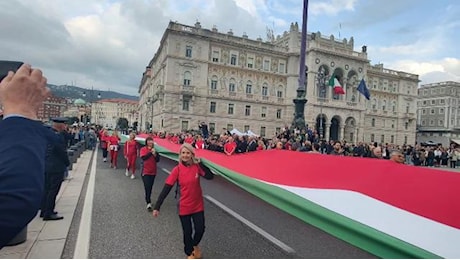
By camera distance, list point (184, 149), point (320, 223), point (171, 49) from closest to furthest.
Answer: point (320, 223)
point (184, 149)
point (171, 49)

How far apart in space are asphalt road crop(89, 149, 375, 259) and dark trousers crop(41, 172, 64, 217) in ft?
2.94

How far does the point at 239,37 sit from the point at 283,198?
62.0 metres

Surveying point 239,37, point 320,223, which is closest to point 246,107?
point 239,37

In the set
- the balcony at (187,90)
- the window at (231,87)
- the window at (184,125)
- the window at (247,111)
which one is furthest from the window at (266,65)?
the window at (184,125)

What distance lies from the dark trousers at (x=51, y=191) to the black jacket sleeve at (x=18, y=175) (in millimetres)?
6467

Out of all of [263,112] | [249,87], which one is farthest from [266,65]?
[263,112]

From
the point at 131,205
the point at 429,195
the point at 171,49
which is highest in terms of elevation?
the point at 171,49

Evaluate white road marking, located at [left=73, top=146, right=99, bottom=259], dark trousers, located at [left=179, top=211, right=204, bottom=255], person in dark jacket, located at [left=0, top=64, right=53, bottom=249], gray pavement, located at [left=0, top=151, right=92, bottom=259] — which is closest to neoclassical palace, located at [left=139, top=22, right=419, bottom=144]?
white road marking, located at [left=73, top=146, right=99, bottom=259]

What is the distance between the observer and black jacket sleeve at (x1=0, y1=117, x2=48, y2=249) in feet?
3.99

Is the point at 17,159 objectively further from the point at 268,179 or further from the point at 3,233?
the point at 268,179

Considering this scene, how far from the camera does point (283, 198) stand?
4656mm

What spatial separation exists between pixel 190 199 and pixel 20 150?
12.9 ft

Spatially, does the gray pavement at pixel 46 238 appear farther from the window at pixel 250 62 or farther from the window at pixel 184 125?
the window at pixel 250 62

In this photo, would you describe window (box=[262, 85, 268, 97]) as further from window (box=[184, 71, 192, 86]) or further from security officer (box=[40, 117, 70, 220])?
security officer (box=[40, 117, 70, 220])
